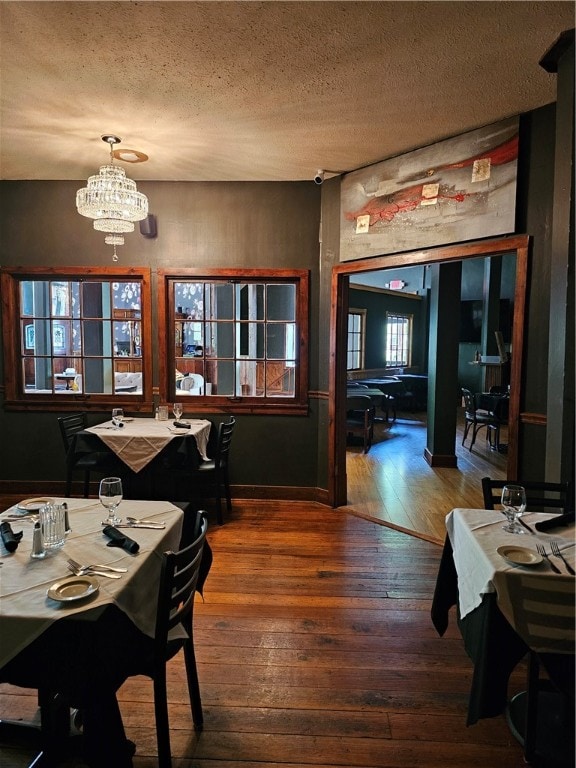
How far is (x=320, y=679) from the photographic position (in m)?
2.07

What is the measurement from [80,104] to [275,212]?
5.97 feet

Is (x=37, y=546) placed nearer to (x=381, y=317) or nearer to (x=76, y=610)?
(x=76, y=610)

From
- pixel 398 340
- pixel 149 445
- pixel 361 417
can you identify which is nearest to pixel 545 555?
pixel 149 445

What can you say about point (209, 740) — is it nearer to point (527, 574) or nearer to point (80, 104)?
point (527, 574)

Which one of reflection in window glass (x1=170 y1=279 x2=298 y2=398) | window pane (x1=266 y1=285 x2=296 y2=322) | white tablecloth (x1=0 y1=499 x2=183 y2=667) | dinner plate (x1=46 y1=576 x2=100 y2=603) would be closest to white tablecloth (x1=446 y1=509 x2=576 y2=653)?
white tablecloth (x1=0 y1=499 x2=183 y2=667)

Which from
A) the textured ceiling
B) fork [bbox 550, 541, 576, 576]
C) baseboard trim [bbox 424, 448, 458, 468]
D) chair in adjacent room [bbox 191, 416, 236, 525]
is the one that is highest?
the textured ceiling

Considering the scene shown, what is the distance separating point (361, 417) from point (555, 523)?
203 inches

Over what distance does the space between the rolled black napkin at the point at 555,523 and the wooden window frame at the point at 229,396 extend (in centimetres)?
274

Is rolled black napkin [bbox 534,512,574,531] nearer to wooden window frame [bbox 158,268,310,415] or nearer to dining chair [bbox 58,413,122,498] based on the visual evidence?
wooden window frame [bbox 158,268,310,415]

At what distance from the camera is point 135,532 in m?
1.74

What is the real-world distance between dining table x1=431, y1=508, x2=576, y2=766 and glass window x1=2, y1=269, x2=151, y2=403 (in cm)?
354

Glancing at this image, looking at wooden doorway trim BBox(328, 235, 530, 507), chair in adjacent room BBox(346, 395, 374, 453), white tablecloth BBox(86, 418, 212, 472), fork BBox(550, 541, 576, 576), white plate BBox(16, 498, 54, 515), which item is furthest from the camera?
chair in adjacent room BBox(346, 395, 374, 453)

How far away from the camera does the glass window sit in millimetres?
4516

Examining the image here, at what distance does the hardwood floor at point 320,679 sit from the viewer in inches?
67.1
